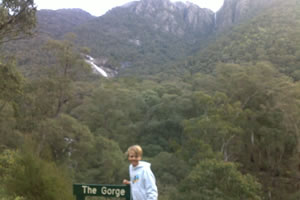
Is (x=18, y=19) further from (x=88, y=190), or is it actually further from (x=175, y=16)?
(x=175, y=16)

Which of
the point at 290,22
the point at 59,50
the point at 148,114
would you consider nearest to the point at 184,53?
the point at 290,22

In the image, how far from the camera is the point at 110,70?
216 feet

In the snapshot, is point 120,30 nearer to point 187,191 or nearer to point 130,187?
point 187,191

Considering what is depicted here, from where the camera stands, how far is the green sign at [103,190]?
82.9 inches

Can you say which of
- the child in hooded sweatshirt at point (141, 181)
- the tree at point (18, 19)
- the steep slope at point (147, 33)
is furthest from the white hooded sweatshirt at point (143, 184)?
the steep slope at point (147, 33)

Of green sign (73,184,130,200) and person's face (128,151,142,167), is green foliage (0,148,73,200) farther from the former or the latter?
person's face (128,151,142,167)

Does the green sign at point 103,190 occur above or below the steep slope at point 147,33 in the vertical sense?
below

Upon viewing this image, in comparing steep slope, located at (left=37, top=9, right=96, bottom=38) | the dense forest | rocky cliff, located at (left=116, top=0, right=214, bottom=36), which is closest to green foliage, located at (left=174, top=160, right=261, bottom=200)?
the dense forest

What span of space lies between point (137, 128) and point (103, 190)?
19845 mm

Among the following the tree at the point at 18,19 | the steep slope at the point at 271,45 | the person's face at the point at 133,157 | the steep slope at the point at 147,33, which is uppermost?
the steep slope at the point at 147,33

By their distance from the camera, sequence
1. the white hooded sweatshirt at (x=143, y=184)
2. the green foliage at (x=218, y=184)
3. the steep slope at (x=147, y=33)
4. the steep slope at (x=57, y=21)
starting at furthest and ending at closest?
the steep slope at (x=57, y=21)
the steep slope at (x=147, y=33)
the green foliage at (x=218, y=184)
the white hooded sweatshirt at (x=143, y=184)

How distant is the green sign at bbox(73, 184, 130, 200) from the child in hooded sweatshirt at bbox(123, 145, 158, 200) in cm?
6

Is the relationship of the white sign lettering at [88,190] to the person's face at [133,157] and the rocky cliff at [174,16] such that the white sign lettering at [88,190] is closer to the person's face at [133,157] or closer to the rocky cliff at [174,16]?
the person's face at [133,157]

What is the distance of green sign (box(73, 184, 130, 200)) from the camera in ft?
6.91
